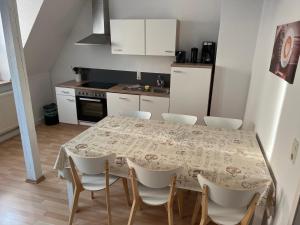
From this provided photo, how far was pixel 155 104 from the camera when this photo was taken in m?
3.60

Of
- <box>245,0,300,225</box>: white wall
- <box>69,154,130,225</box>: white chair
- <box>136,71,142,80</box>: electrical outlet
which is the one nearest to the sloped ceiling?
<box>136,71,142,80</box>: electrical outlet

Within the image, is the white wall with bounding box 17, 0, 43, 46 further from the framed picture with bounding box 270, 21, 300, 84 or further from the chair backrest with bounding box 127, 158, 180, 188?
the framed picture with bounding box 270, 21, 300, 84

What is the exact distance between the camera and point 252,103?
2.92m

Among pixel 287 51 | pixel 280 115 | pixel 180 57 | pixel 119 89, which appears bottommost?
pixel 119 89

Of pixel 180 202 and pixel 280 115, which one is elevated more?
pixel 280 115

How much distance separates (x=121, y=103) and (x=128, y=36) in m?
1.12

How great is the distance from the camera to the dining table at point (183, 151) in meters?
1.61

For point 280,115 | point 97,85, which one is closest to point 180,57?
point 97,85

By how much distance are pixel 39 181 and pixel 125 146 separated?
4.62 feet

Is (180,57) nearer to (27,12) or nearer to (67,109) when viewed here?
(67,109)

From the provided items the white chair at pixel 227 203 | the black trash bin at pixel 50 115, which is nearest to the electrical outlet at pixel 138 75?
the black trash bin at pixel 50 115

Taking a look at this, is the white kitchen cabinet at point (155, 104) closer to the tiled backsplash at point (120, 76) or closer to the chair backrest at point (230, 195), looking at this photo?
the tiled backsplash at point (120, 76)

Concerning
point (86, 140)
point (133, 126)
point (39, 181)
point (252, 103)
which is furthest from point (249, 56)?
point (39, 181)

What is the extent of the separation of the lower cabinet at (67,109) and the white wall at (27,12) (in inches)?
46.7
